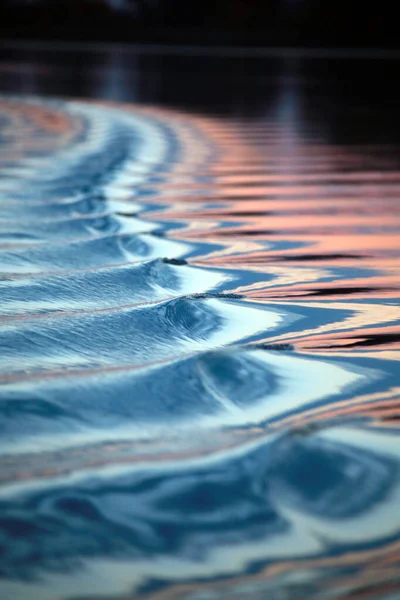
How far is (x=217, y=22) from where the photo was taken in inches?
749

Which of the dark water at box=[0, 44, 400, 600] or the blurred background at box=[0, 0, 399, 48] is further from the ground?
the blurred background at box=[0, 0, 399, 48]

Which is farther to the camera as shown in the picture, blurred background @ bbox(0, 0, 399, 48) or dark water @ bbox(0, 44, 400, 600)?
blurred background @ bbox(0, 0, 399, 48)

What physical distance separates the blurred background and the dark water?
13755 millimetres

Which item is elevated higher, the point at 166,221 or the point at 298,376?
the point at 166,221

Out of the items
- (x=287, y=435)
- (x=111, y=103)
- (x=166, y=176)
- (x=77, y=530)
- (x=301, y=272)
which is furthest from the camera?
(x=111, y=103)

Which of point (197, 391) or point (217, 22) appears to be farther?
point (217, 22)

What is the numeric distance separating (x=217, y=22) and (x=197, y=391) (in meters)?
18.8

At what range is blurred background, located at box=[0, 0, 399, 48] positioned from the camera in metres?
16.5

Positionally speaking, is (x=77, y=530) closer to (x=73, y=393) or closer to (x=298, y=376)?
(x=73, y=393)

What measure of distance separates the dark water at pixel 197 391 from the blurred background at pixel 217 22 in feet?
45.1

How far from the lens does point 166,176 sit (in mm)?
2688

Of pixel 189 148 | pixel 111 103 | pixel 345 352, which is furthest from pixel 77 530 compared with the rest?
pixel 111 103

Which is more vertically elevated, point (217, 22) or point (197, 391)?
point (217, 22)

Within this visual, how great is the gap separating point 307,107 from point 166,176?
9.44 ft
